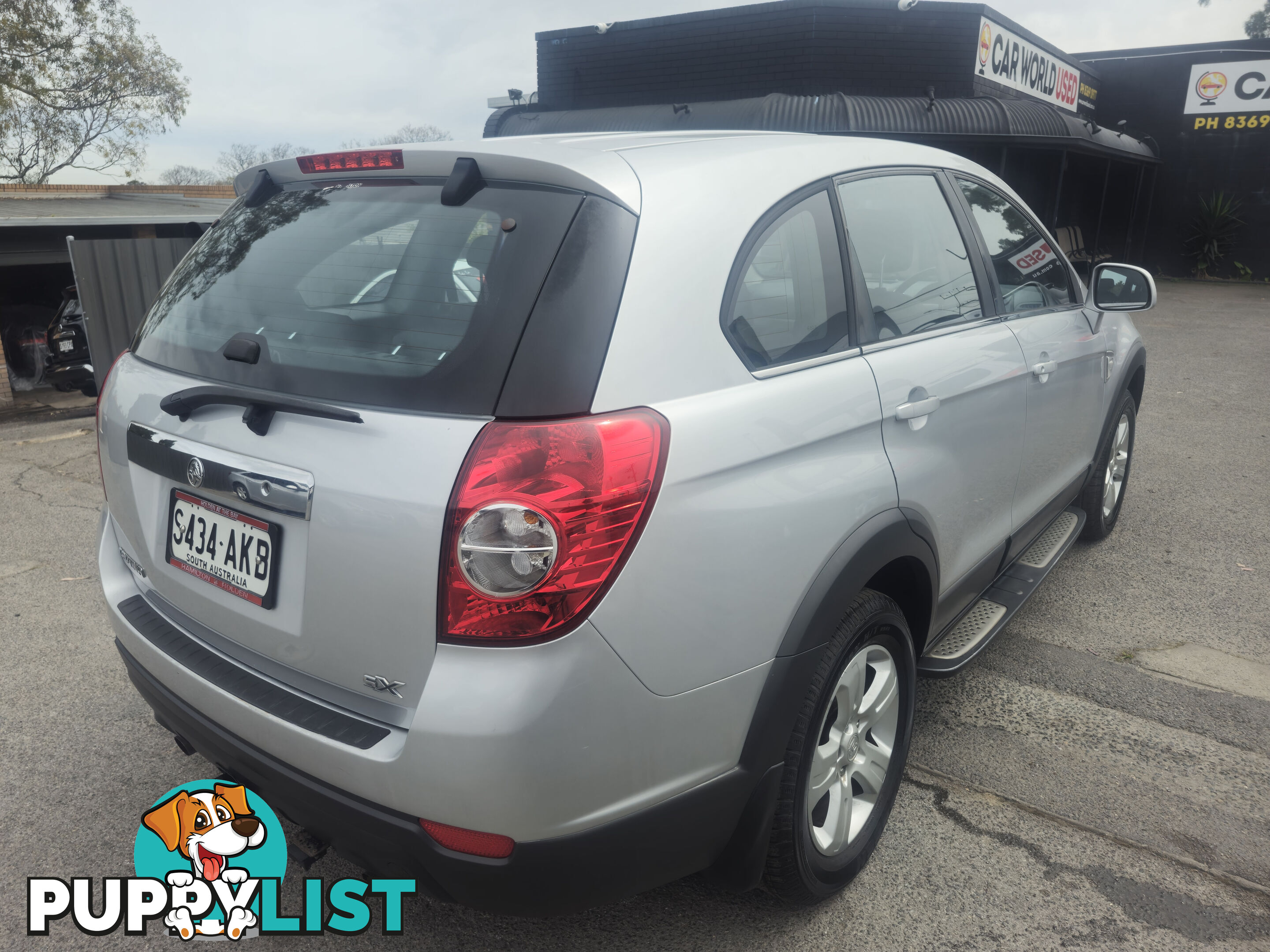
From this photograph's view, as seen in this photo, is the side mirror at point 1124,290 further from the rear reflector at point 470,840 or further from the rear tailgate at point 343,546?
the rear reflector at point 470,840

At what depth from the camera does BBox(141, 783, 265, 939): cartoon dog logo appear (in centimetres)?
217

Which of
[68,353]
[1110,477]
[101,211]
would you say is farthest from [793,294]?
[101,211]

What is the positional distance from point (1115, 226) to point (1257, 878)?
24081 mm

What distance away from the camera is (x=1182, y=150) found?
70.3 feet

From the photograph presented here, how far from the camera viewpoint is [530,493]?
149 cm

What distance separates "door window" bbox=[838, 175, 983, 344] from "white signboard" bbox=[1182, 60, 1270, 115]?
2291 centimetres

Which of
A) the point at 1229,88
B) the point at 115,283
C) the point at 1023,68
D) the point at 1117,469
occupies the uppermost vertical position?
the point at 1023,68

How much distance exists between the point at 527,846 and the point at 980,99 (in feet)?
54.3

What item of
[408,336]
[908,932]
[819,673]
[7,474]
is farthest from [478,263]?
[7,474]

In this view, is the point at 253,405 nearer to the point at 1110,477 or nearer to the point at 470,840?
the point at 470,840

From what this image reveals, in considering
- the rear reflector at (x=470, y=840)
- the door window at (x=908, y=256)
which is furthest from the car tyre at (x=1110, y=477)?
the rear reflector at (x=470, y=840)

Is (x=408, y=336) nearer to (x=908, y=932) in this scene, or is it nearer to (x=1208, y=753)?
(x=908, y=932)

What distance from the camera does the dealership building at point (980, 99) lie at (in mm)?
15234

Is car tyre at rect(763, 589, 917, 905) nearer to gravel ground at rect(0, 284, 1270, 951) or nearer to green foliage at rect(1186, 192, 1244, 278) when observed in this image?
gravel ground at rect(0, 284, 1270, 951)
